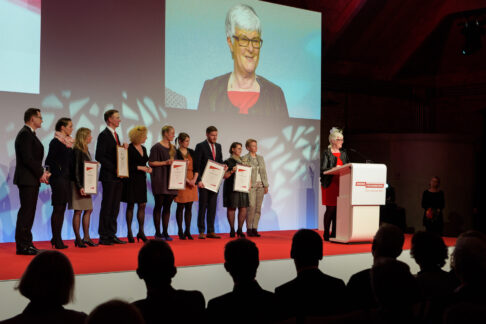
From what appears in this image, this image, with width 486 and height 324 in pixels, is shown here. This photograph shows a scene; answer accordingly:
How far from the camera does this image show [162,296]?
227cm

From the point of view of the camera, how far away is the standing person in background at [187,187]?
6.92 meters

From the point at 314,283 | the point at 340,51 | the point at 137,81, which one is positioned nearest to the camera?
the point at 314,283

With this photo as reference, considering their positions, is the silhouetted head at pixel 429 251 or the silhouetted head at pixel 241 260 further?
the silhouetted head at pixel 429 251

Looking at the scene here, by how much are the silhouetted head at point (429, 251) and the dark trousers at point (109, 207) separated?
411 centimetres

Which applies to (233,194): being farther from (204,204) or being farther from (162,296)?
(162,296)

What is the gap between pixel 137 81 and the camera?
754cm

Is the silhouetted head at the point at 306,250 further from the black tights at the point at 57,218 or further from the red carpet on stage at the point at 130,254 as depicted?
the black tights at the point at 57,218

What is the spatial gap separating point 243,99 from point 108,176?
2.95 meters

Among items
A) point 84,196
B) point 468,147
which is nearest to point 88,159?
point 84,196

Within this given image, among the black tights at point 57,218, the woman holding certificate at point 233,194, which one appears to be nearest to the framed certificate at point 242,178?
the woman holding certificate at point 233,194

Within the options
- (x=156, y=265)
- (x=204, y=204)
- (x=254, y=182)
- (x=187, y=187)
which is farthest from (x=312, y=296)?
(x=254, y=182)

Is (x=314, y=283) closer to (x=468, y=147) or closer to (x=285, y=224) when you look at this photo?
(x=285, y=224)

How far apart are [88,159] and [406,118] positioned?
856 cm

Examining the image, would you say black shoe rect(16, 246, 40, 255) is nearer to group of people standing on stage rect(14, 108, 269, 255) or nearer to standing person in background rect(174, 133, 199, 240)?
group of people standing on stage rect(14, 108, 269, 255)
